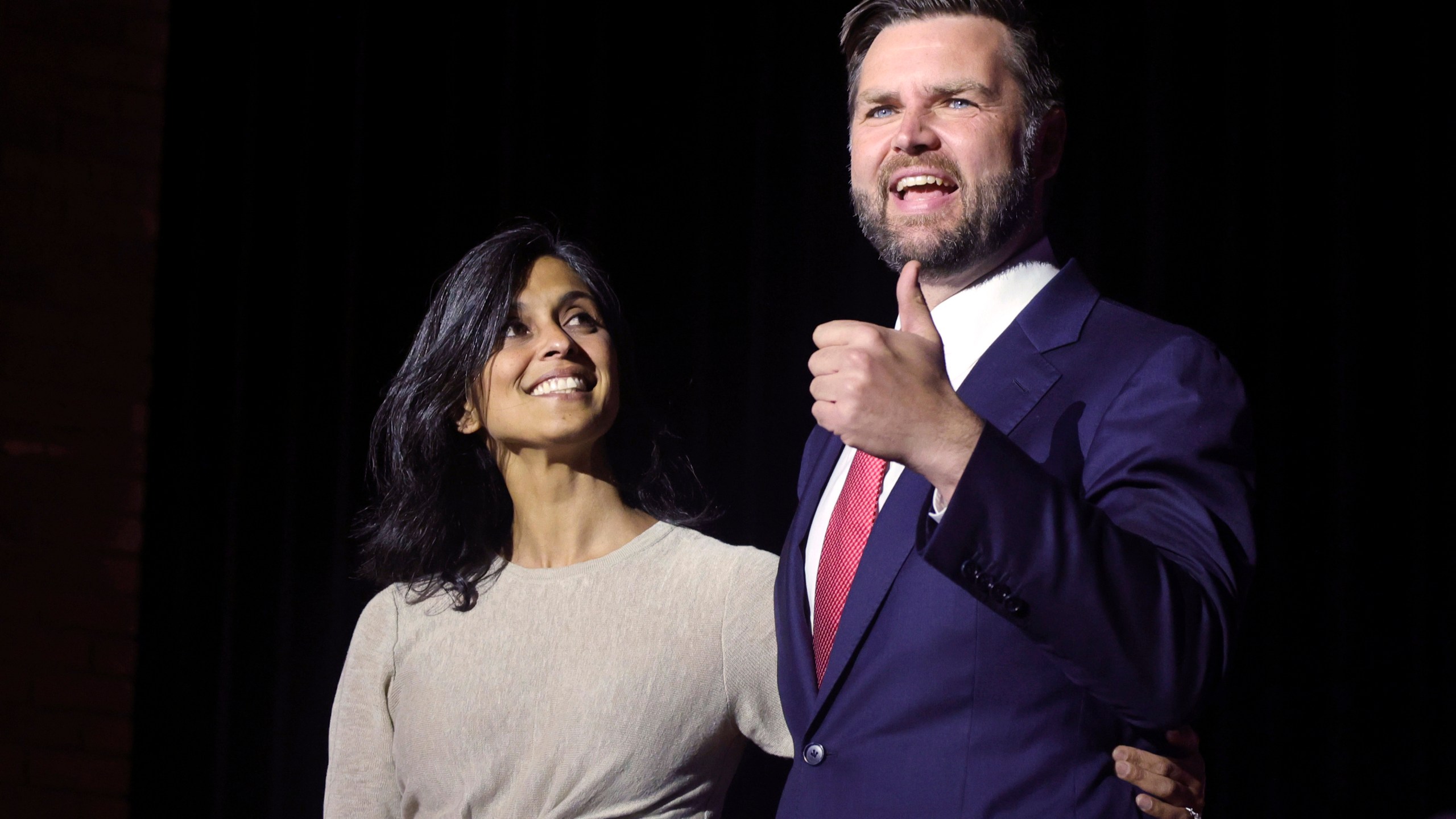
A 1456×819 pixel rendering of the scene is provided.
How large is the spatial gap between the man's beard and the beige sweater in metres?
0.64

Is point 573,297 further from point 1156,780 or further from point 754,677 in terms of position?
point 1156,780

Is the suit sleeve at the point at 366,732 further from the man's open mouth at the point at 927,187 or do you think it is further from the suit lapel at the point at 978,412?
the man's open mouth at the point at 927,187

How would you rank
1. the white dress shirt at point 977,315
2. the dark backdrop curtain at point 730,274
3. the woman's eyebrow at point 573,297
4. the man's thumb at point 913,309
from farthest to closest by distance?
the dark backdrop curtain at point 730,274
the woman's eyebrow at point 573,297
the white dress shirt at point 977,315
the man's thumb at point 913,309

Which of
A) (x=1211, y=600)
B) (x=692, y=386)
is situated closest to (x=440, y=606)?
(x=692, y=386)

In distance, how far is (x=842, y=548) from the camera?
1.53 metres

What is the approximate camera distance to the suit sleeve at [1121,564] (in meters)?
1.09

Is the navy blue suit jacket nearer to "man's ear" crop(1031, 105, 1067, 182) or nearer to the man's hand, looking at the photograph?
the man's hand

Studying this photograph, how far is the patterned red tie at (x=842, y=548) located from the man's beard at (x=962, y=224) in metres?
0.25

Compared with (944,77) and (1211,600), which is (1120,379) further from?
(944,77)

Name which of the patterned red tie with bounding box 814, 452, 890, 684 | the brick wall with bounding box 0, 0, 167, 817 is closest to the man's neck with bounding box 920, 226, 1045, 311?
the patterned red tie with bounding box 814, 452, 890, 684

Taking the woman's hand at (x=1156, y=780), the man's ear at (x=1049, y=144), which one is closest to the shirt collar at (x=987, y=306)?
the man's ear at (x=1049, y=144)

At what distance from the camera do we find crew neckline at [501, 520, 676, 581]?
2049mm

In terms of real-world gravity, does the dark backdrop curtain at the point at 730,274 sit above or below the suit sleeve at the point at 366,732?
above

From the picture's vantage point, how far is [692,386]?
239 centimetres
